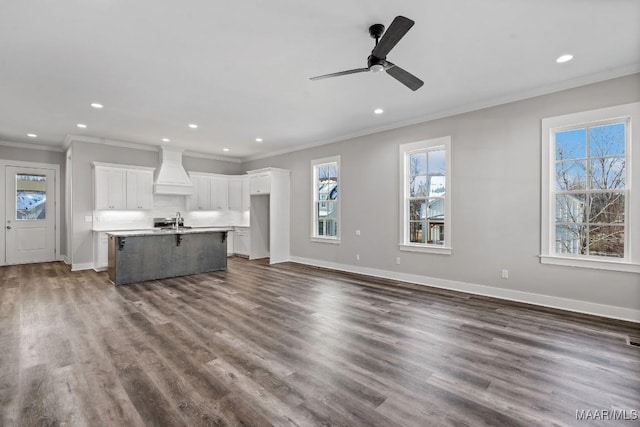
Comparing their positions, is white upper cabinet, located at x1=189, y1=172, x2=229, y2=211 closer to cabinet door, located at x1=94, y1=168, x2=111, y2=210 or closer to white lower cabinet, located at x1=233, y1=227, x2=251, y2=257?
white lower cabinet, located at x1=233, y1=227, x2=251, y2=257

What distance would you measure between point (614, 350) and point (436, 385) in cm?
192

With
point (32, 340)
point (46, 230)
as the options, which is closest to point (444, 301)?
point (32, 340)

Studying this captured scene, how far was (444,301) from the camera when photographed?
436 cm

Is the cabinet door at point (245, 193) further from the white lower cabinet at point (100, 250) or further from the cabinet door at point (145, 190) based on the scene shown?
the white lower cabinet at point (100, 250)

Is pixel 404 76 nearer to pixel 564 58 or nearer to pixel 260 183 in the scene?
pixel 564 58

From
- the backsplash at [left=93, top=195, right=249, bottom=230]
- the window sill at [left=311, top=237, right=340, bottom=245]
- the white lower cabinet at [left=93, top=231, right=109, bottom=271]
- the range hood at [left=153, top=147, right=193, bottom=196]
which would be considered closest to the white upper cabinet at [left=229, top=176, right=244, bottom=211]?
the backsplash at [left=93, top=195, right=249, bottom=230]

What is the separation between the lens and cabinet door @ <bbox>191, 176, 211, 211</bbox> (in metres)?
8.42

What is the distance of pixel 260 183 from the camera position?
8078mm

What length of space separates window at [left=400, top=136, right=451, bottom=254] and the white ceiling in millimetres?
645

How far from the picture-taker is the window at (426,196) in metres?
5.13

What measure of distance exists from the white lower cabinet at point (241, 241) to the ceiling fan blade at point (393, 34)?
673 cm

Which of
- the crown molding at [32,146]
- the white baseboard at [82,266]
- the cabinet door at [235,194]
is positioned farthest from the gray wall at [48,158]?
the cabinet door at [235,194]

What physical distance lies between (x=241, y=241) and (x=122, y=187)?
10.5 ft

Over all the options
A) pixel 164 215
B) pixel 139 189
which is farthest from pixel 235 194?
pixel 139 189
